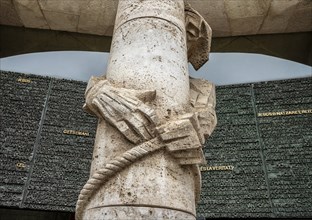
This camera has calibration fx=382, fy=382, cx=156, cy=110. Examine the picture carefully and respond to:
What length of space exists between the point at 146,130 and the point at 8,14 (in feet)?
21.5

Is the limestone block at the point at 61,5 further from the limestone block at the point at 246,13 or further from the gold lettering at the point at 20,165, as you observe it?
the gold lettering at the point at 20,165

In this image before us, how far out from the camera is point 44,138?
6.22 meters

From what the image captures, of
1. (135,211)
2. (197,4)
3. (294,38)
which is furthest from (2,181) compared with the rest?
(294,38)

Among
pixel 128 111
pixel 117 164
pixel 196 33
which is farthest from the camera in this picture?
pixel 196 33

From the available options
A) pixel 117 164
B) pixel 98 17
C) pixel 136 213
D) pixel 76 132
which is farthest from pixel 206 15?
pixel 136 213

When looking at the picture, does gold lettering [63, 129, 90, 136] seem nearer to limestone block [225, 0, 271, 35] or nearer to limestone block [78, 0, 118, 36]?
limestone block [78, 0, 118, 36]

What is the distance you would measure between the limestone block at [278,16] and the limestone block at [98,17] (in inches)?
120

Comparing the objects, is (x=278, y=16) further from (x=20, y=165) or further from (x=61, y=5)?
(x=20, y=165)

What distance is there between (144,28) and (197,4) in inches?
194

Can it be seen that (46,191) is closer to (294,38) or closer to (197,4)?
(197,4)

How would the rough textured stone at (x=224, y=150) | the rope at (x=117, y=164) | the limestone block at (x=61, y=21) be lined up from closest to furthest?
the rope at (x=117, y=164), the rough textured stone at (x=224, y=150), the limestone block at (x=61, y=21)

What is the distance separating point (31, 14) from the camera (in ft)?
25.4

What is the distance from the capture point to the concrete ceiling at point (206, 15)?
7.46 metres

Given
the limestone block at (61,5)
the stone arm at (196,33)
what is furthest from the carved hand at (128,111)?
the limestone block at (61,5)
